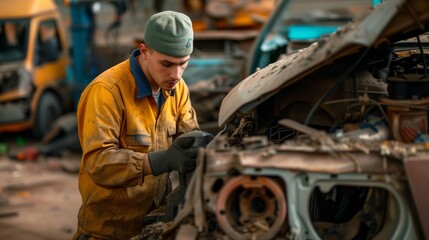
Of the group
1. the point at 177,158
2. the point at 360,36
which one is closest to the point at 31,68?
the point at 177,158

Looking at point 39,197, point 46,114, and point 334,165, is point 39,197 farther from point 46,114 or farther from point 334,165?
point 334,165

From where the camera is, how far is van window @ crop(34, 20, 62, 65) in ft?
37.8

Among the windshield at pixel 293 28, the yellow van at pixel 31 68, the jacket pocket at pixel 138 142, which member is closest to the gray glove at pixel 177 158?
the jacket pocket at pixel 138 142

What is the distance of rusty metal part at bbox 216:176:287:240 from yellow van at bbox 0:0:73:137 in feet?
27.4

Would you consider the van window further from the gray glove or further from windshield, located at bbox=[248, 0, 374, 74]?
the gray glove

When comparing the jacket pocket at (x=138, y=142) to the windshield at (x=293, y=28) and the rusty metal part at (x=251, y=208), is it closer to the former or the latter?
the rusty metal part at (x=251, y=208)

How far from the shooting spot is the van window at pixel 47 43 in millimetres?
11508

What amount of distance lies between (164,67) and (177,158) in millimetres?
462

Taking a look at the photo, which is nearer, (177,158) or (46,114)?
(177,158)

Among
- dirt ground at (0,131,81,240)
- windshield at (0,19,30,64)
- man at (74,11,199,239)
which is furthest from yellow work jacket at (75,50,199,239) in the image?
windshield at (0,19,30,64)

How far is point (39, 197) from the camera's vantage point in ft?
27.1

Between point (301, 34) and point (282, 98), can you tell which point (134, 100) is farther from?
point (301, 34)

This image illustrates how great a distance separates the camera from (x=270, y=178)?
8.89 ft

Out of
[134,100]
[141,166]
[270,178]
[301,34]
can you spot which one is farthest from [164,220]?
[301,34]
